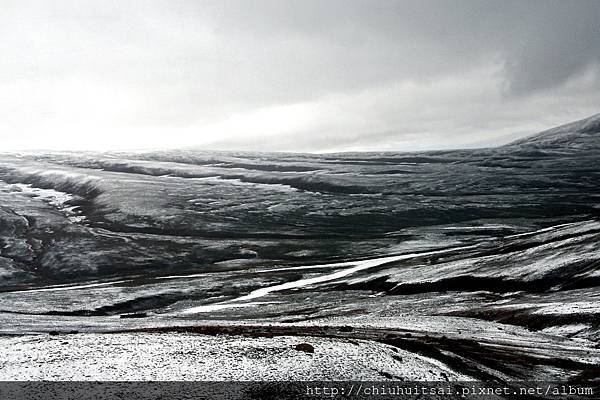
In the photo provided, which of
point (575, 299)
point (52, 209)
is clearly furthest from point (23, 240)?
point (575, 299)

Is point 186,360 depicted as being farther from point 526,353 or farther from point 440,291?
point 440,291

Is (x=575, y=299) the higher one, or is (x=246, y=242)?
(x=575, y=299)

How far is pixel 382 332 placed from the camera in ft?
118

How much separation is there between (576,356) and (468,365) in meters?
8.72

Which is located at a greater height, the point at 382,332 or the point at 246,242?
the point at 382,332

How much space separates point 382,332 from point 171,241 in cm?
11530

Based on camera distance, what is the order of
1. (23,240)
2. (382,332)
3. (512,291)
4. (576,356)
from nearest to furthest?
(576,356), (382,332), (512,291), (23,240)

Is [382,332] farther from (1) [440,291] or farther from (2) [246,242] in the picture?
(2) [246,242]

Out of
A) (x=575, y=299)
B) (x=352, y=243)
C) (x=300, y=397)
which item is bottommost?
(x=352, y=243)

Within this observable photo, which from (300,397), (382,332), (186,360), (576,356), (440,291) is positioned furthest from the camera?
(440,291)

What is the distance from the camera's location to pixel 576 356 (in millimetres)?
29562

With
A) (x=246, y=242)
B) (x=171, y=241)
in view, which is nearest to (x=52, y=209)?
(x=171, y=241)

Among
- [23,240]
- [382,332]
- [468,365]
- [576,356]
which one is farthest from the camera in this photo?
[23,240]

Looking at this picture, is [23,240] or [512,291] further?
[23,240]
